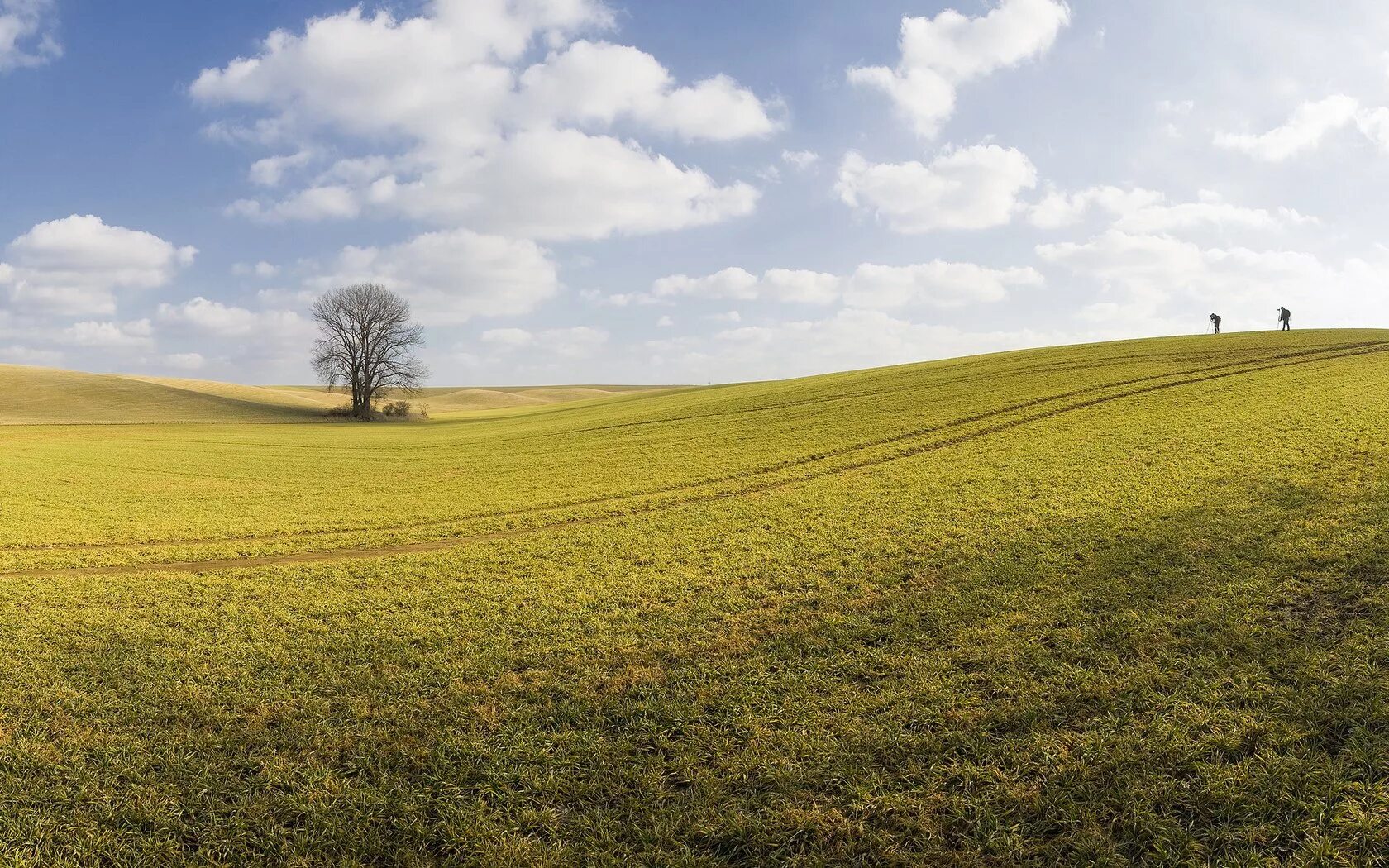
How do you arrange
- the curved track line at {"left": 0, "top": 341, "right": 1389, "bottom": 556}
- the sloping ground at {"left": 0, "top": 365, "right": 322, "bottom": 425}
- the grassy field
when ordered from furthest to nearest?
the sloping ground at {"left": 0, "top": 365, "right": 322, "bottom": 425}
the curved track line at {"left": 0, "top": 341, "right": 1389, "bottom": 556}
the grassy field

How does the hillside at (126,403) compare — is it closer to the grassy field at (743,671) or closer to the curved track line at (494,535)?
the grassy field at (743,671)

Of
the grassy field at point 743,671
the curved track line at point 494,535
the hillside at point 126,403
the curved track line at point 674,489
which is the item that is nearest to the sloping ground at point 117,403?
the hillside at point 126,403

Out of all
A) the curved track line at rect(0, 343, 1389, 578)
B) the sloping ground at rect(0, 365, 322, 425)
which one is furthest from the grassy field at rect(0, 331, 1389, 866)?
the sloping ground at rect(0, 365, 322, 425)

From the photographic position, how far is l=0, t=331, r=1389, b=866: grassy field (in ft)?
19.1

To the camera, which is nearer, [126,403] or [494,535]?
[494,535]

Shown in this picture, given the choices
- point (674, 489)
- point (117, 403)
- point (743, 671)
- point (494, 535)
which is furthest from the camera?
point (117, 403)

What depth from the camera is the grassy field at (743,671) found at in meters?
5.81

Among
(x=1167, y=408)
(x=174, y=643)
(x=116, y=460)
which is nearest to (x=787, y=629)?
(x=174, y=643)

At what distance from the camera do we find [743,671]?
859 centimetres

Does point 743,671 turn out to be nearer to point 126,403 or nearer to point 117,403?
point 126,403

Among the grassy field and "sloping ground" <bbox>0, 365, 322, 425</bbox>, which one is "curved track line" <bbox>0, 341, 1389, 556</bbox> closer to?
the grassy field

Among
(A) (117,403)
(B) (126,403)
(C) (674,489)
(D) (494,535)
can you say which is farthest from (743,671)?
(A) (117,403)

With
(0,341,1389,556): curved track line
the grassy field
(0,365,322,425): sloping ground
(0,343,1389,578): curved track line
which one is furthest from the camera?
(0,365,322,425): sloping ground

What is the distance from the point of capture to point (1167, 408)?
25609 millimetres
